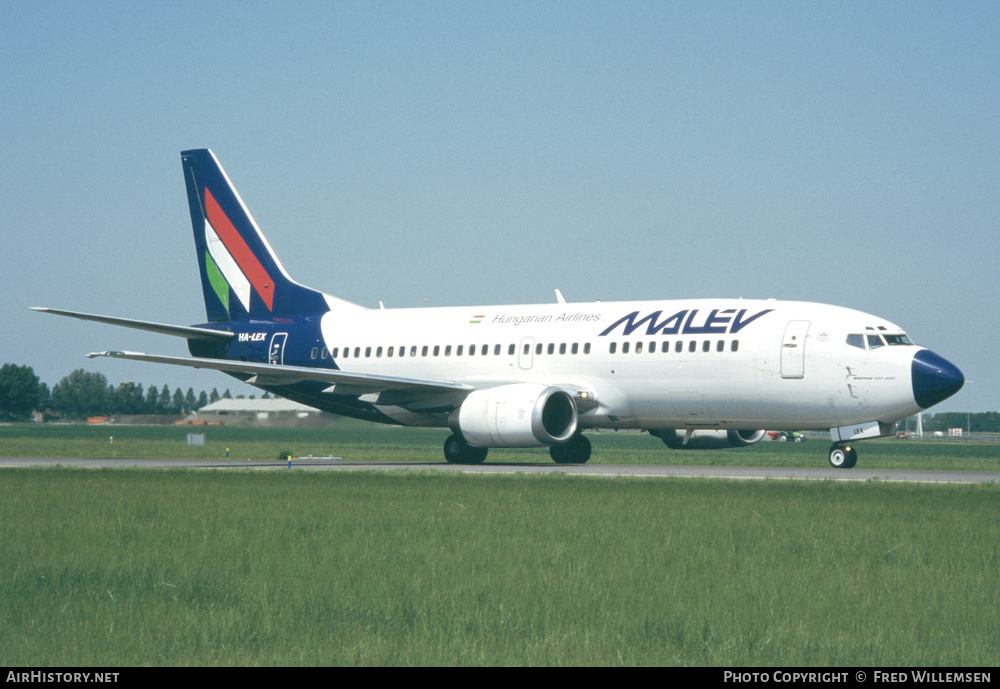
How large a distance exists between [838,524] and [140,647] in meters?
9.08

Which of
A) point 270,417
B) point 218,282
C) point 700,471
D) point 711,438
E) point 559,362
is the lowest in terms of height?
point 700,471

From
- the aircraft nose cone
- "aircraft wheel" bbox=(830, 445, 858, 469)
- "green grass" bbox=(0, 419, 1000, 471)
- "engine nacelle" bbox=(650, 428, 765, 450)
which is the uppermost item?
the aircraft nose cone

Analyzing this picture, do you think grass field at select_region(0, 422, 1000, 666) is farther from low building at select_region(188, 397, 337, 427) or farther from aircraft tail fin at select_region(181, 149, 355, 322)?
low building at select_region(188, 397, 337, 427)

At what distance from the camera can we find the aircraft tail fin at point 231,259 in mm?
37688

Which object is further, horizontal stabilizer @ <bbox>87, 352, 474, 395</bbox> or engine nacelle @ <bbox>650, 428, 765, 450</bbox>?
engine nacelle @ <bbox>650, 428, 765, 450</bbox>

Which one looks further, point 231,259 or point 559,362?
point 231,259

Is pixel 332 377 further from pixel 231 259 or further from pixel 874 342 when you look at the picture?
pixel 874 342

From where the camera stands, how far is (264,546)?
12406 mm

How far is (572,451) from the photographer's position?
32.7 metres

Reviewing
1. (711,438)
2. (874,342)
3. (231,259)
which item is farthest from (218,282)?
(874,342)

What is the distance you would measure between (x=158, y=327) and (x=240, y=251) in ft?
18.3

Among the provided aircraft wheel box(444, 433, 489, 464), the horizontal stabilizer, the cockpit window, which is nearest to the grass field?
the cockpit window

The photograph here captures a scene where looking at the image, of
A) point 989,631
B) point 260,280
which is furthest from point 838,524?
point 260,280

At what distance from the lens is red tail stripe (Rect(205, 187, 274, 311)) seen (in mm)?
37875
